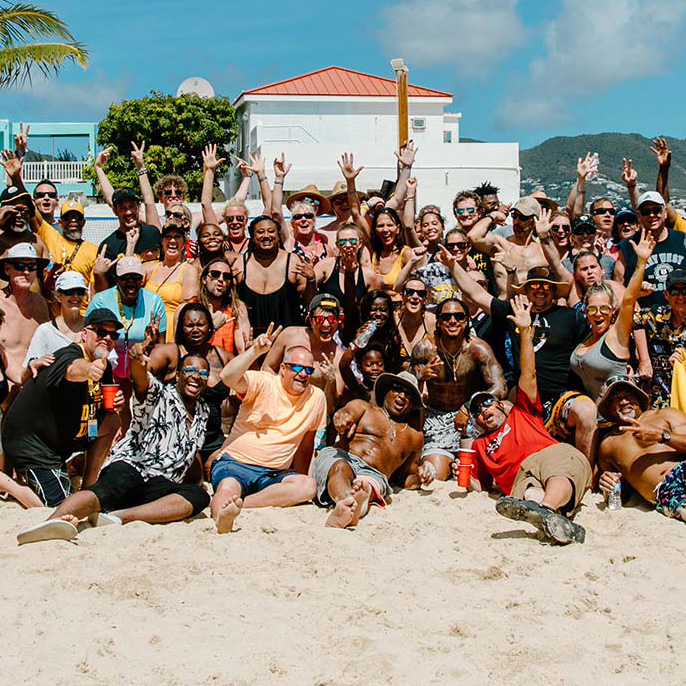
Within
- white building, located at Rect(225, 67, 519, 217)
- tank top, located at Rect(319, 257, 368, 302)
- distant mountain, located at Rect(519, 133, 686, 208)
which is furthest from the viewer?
distant mountain, located at Rect(519, 133, 686, 208)

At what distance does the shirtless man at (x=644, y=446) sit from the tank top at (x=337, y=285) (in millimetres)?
2116

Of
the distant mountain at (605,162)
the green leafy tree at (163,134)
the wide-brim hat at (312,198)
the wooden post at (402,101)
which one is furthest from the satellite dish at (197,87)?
the distant mountain at (605,162)

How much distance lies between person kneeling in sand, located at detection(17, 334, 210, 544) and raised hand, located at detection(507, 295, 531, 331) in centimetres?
219

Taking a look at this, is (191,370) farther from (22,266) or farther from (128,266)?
(22,266)

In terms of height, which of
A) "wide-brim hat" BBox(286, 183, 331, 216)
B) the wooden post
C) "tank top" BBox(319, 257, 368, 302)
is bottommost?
"tank top" BBox(319, 257, 368, 302)

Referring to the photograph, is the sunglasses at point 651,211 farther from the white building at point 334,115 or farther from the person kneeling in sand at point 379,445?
the white building at point 334,115

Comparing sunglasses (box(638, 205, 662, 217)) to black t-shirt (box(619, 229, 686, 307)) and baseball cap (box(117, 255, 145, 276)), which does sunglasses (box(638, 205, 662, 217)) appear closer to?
black t-shirt (box(619, 229, 686, 307))

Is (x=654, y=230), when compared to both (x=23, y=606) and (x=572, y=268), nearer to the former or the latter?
(x=572, y=268)

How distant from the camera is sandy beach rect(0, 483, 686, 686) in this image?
3574 millimetres

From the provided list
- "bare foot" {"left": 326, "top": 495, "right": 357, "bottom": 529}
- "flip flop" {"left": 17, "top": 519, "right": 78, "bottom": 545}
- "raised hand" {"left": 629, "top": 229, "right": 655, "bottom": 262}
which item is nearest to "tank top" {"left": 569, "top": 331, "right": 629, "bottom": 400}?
"raised hand" {"left": 629, "top": 229, "right": 655, "bottom": 262}

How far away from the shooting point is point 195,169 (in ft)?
127

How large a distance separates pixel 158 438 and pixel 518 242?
3.76 meters

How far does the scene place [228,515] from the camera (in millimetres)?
5059

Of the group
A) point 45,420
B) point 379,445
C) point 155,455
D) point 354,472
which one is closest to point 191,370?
point 155,455
